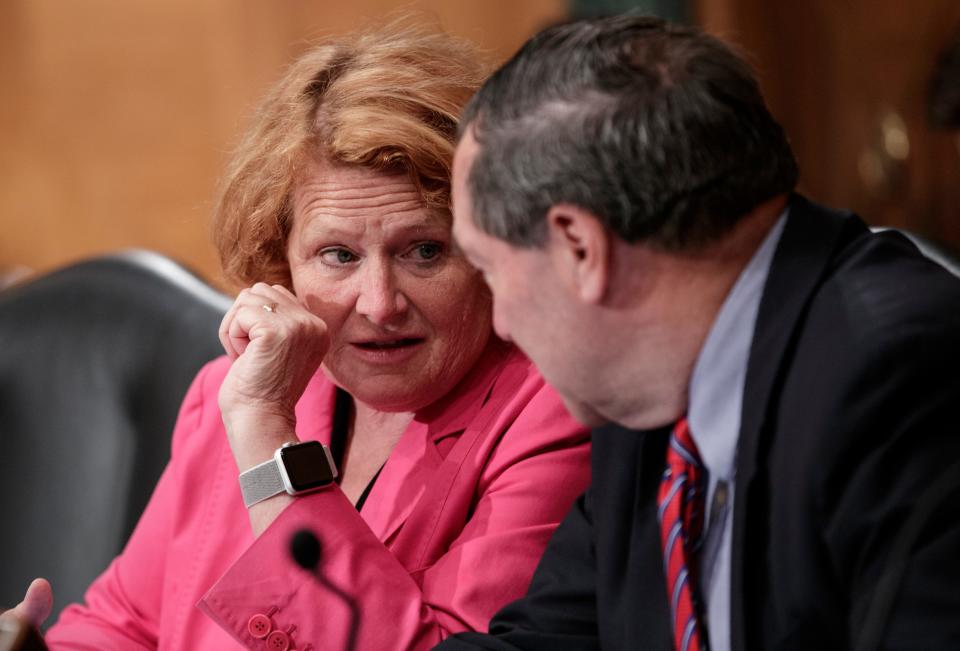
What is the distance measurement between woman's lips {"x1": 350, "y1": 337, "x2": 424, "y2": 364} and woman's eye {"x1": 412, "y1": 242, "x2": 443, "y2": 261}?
11 cm

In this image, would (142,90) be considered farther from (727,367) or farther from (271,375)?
(727,367)

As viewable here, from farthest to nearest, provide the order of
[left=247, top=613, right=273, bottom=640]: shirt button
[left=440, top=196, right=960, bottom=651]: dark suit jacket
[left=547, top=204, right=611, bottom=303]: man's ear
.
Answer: [left=247, top=613, right=273, bottom=640]: shirt button → [left=547, top=204, right=611, bottom=303]: man's ear → [left=440, top=196, right=960, bottom=651]: dark suit jacket

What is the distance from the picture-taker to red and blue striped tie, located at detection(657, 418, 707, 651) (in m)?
1.19

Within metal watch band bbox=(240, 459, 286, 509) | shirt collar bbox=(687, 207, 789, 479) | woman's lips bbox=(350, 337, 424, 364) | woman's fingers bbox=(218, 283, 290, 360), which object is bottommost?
metal watch band bbox=(240, 459, 286, 509)

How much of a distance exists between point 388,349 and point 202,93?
3150mm

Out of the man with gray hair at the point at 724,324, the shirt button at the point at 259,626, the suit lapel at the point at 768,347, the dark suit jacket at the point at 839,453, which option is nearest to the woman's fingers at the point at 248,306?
the shirt button at the point at 259,626

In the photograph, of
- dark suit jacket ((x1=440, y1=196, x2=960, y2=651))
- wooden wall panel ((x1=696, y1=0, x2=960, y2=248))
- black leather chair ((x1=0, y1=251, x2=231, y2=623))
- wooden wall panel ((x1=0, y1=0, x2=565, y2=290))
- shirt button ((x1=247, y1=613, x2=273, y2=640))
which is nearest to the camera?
dark suit jacket ((x1=440, y1=196, x2=960, y2=651))

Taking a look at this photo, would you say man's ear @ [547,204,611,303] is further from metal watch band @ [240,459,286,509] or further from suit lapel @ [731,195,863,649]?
metal watch band @ [240,459,286,509]

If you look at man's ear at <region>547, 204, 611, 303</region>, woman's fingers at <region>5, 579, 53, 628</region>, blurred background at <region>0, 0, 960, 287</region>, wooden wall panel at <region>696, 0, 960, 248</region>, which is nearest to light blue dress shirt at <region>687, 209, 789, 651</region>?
man's ear at <region>547, 204, 611, 303</region>

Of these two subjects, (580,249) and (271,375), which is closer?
(580,249)

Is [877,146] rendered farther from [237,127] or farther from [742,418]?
[742,418]

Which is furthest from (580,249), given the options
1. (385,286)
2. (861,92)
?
(861,92)

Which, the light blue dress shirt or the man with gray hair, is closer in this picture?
the man with gray hair

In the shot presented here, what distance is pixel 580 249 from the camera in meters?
1.12
